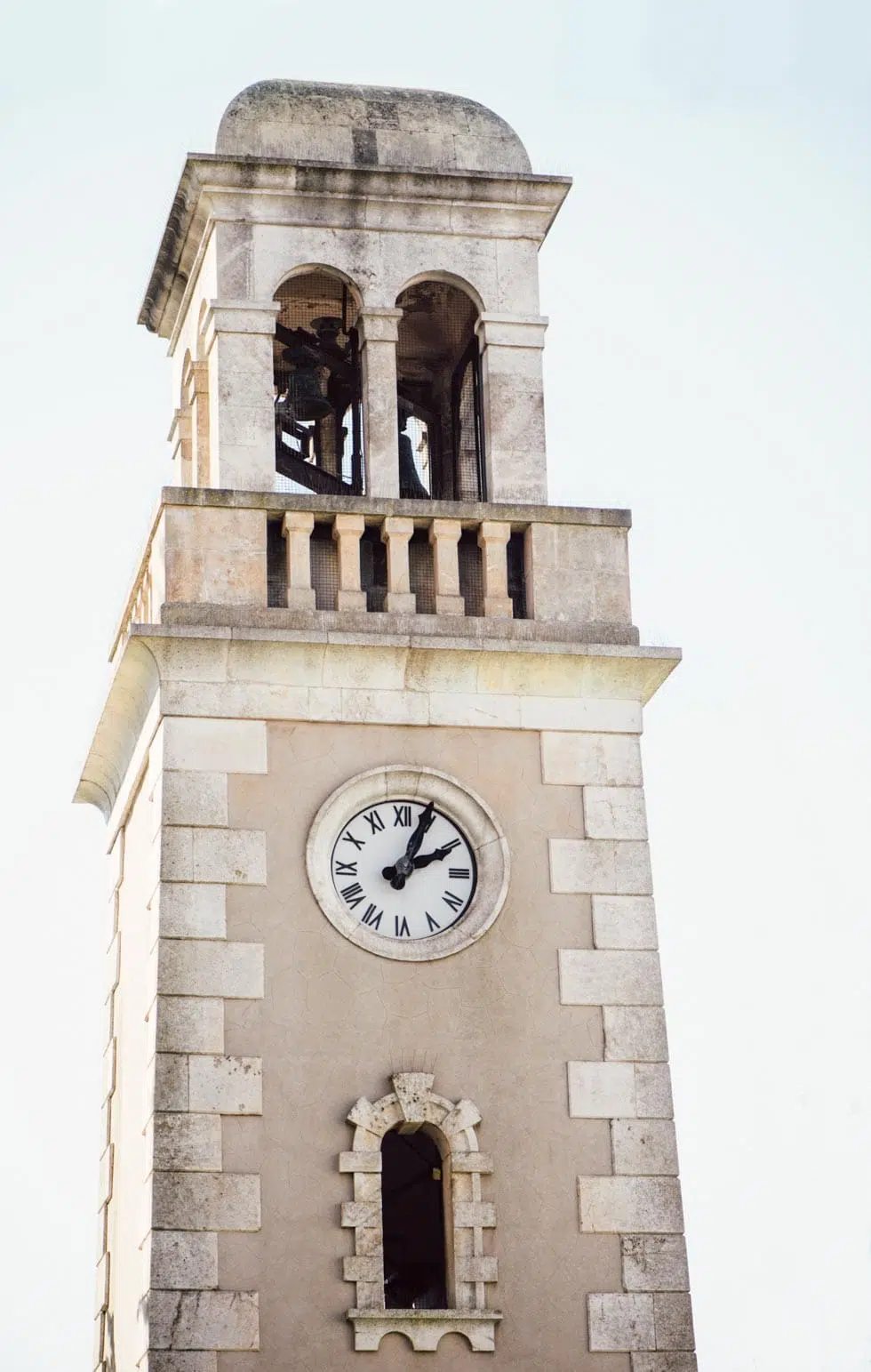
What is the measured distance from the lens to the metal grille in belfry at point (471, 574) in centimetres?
2231

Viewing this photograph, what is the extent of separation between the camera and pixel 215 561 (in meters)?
21.8

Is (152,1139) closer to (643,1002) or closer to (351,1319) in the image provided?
(351,1319)

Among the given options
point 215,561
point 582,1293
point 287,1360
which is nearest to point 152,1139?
point 287,1360

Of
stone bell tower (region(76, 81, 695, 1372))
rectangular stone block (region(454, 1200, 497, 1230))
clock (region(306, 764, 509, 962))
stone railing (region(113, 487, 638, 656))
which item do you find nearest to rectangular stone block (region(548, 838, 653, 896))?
stone bell tower (region(76, 81, 695, 1372))

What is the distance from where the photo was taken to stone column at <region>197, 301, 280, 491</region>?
884 inches

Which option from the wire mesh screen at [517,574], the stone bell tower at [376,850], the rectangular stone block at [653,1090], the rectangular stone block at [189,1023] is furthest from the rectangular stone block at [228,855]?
the rectangular stone block at [653,1090]

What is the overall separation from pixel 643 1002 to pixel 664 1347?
8.16 ft

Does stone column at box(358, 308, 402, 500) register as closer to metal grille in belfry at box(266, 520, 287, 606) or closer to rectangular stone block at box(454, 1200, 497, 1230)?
metal grille in belfry at box(266, 520, 287, 606)

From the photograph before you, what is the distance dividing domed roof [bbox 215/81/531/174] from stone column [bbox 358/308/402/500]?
1.31m

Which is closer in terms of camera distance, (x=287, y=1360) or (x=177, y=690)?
(x=287, y=1360)

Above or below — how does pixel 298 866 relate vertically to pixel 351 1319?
above

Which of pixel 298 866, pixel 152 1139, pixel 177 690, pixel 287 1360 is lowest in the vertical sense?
pixel 287 1360

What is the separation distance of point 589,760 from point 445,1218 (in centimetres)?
365

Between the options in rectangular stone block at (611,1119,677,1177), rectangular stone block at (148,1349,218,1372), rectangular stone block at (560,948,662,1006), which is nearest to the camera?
rectangular stone block at (148,1349,218,1372)
